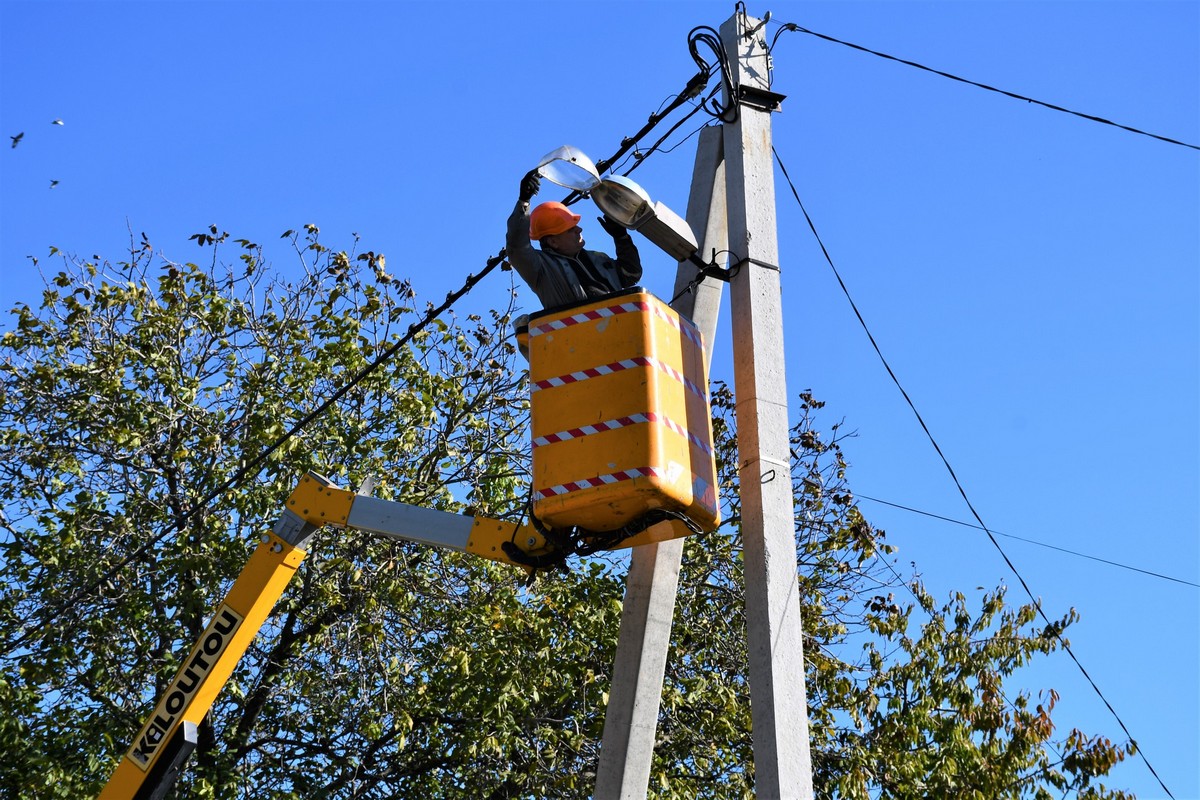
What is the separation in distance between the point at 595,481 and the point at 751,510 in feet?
2.21

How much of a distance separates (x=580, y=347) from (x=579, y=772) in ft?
22.0

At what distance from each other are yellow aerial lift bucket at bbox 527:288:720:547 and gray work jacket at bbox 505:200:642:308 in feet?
1.18

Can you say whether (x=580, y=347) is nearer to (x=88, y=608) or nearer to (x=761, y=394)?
(x=761, y=394)

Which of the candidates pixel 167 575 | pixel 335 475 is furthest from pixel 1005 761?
pixel 167 575

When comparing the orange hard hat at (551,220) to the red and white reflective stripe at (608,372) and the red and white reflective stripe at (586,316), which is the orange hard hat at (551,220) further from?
the red and white reflective stripe at (608,372)

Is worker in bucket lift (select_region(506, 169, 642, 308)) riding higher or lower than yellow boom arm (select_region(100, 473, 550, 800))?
higher

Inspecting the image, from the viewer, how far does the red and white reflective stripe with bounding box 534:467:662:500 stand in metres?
5.91

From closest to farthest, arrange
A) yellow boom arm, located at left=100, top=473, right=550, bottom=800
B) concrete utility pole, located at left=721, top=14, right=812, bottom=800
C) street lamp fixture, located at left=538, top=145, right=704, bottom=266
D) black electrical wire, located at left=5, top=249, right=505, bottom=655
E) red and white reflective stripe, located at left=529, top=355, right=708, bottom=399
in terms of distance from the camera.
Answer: concrete utility pole, located at left=721, top=14, right=812, bottom=800, red and white reflective stripe, located at left=529, top=355, right=708, bottom=399, street lamp fixture, located at left=538, top=145, right=704, bottom=266, yellow boom arm, located at left=100, top=473, right=550, bottom=800, black electrical wire, located at left=5, top=249, right=505, bottom=655

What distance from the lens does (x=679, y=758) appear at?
1259 cm

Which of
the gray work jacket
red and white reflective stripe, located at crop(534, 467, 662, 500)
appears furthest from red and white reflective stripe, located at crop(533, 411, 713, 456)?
the gray work jacket

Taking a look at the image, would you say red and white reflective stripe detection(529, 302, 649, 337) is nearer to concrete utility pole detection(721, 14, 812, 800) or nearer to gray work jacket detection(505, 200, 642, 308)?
gray work jacket detection(505, 200, 642, 308)

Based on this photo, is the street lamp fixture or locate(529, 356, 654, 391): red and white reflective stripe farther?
the street lamp fixture

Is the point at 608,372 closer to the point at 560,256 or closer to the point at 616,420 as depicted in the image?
the point at 616,420

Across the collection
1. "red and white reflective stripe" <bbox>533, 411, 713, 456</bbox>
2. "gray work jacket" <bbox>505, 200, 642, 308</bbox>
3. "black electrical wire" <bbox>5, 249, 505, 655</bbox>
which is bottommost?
"red and white reflective stripe" <bbox>533, 411, 713, 456</bbox>
